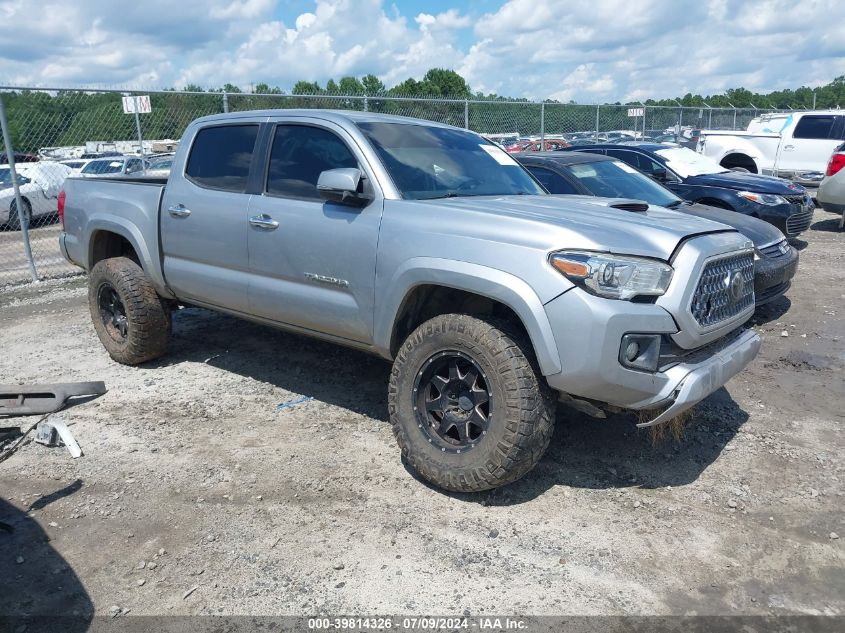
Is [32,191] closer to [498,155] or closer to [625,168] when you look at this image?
[625,168]

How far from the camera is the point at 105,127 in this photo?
11.1m

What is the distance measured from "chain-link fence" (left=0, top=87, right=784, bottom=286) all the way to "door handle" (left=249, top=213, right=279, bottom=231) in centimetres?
489

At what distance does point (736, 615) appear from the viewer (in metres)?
2.82

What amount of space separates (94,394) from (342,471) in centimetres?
139

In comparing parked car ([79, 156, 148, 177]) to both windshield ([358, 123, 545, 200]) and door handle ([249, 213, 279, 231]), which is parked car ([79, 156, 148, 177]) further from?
windshield ([358, 123, 545, 200])

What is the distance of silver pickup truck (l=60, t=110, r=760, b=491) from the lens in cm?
329

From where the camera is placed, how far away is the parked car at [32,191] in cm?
1352

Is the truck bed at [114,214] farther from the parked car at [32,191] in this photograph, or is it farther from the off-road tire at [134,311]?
the parked car at [32,191]

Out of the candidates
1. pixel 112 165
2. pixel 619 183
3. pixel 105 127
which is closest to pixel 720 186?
pixel 619 183

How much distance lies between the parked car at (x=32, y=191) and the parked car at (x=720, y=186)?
10.5 metres

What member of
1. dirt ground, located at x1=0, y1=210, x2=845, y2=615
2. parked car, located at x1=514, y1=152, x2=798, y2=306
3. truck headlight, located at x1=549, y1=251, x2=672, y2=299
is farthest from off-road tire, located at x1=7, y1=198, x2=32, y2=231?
truck headlight, located at x1=549, y1=251, x2=672, y2=299

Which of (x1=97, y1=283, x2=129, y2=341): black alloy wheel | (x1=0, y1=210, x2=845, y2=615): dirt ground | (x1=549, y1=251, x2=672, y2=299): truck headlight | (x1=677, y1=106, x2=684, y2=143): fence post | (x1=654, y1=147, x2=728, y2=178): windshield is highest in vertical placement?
(x1=677, y1=106, x2=684, y2=143): fence post

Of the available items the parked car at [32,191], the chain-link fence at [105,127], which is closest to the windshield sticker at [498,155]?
the chain-link fence at [105,127]

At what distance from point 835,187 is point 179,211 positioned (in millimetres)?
11106
